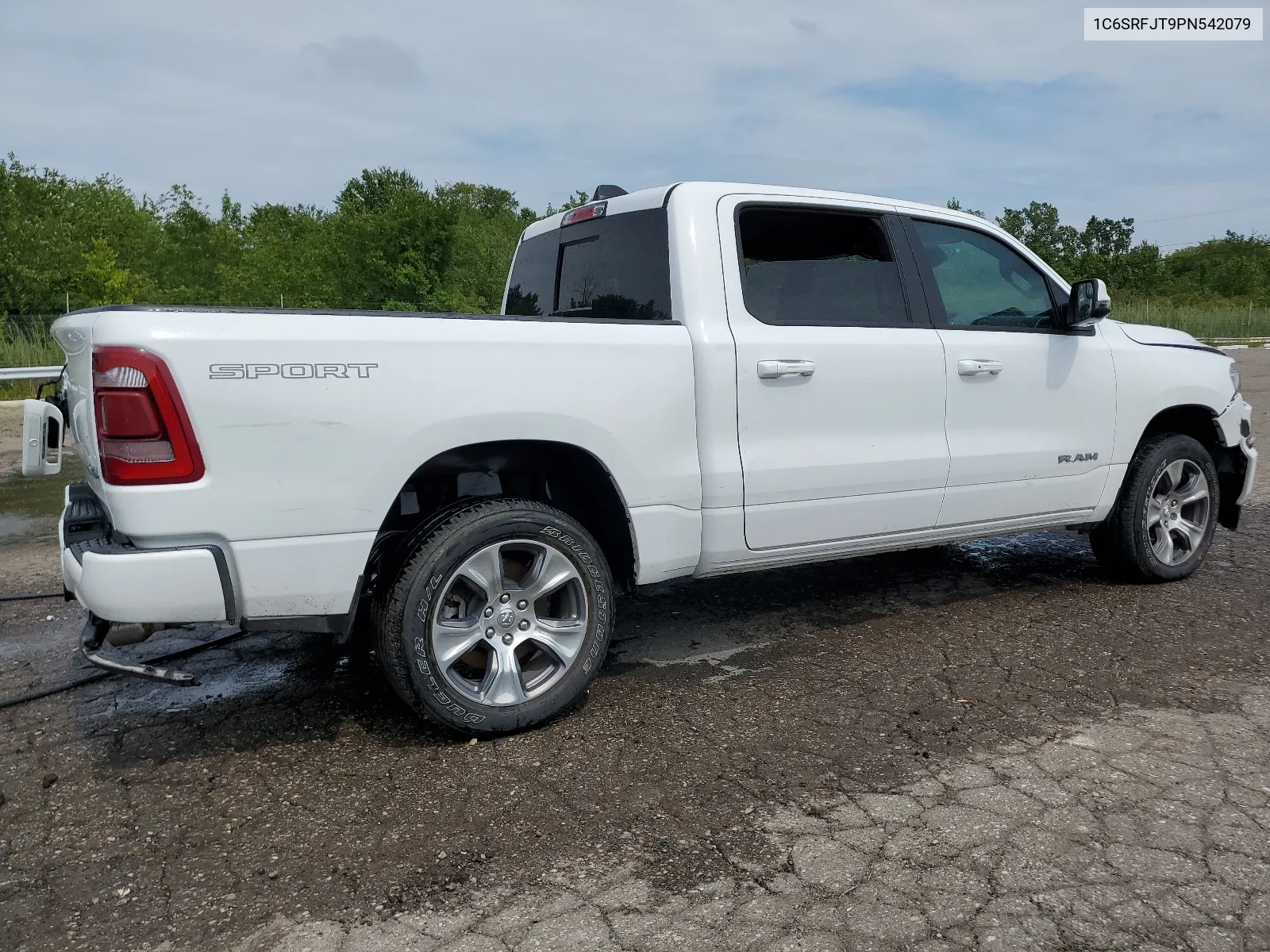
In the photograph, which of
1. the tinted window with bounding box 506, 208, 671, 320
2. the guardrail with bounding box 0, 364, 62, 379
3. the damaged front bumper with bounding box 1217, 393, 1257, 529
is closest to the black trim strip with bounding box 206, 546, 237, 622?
the tinted window with bounding box 506, 208, 671, 320

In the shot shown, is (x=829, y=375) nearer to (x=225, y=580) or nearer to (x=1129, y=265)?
(x=225, y=580)

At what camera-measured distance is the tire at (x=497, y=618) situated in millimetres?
3334

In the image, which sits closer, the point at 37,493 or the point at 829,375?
the point at 829,375

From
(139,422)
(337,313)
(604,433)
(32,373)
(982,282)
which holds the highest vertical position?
(982,282)

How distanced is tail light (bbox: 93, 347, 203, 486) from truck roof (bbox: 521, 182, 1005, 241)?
204cm

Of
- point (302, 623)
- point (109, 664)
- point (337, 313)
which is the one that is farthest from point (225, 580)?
point (337, 313)

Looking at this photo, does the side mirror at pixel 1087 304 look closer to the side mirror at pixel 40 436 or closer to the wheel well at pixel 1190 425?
the wheel well at pixel 1190 425

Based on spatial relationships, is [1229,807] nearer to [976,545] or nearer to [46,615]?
[976,545]

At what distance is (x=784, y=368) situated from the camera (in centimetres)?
396

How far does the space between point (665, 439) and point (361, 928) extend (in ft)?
6.38

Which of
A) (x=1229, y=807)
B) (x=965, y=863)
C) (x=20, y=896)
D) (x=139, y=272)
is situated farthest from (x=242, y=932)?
(x=139, y=272)

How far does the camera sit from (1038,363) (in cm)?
480

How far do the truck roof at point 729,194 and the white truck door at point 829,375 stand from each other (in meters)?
0.05

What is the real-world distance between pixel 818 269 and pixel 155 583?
2791 mm
